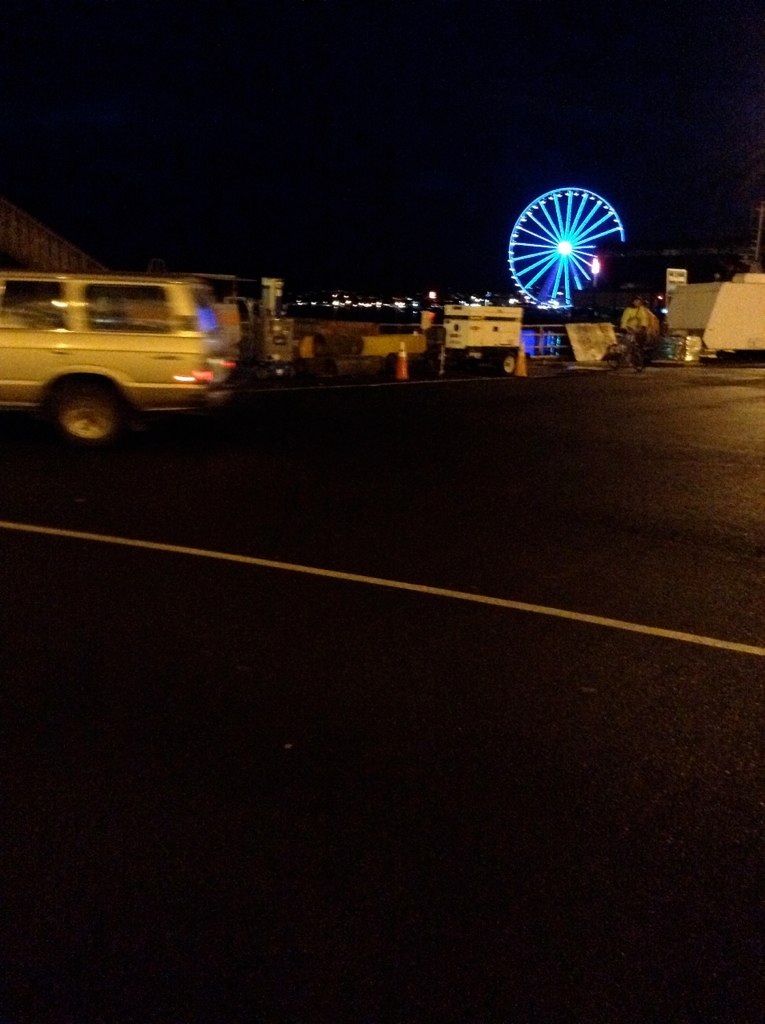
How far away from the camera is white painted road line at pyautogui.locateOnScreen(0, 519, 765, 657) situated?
686 centimetres

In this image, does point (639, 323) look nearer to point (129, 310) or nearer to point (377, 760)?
point (129, 310)

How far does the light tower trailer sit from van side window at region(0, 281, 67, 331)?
1578cm

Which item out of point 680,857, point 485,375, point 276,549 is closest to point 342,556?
point 276,549

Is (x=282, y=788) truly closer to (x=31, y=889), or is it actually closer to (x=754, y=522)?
(x=31, y=889)

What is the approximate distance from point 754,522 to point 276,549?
4.31m

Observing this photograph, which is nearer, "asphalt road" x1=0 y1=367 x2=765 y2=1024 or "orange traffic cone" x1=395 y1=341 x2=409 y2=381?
"asphalt road" x1=0 y1=367 x2=765 y2=1024

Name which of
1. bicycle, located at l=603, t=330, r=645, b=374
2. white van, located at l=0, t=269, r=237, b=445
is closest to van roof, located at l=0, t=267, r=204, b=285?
white van, located at l=0, t=269, r=237, b=445

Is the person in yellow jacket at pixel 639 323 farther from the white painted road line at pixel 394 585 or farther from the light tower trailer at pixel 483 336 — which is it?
the white painted road line at pixel 394 585

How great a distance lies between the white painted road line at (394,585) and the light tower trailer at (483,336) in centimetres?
1917

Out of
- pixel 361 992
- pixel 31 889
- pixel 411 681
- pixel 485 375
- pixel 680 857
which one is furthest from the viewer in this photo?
pixel 485 375

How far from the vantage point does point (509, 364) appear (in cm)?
2791

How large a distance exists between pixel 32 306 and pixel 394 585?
670 centimetres

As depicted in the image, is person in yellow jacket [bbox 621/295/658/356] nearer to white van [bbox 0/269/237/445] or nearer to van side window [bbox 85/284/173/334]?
white van [bbox 0/269/237/445]

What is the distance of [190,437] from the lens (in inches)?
577
